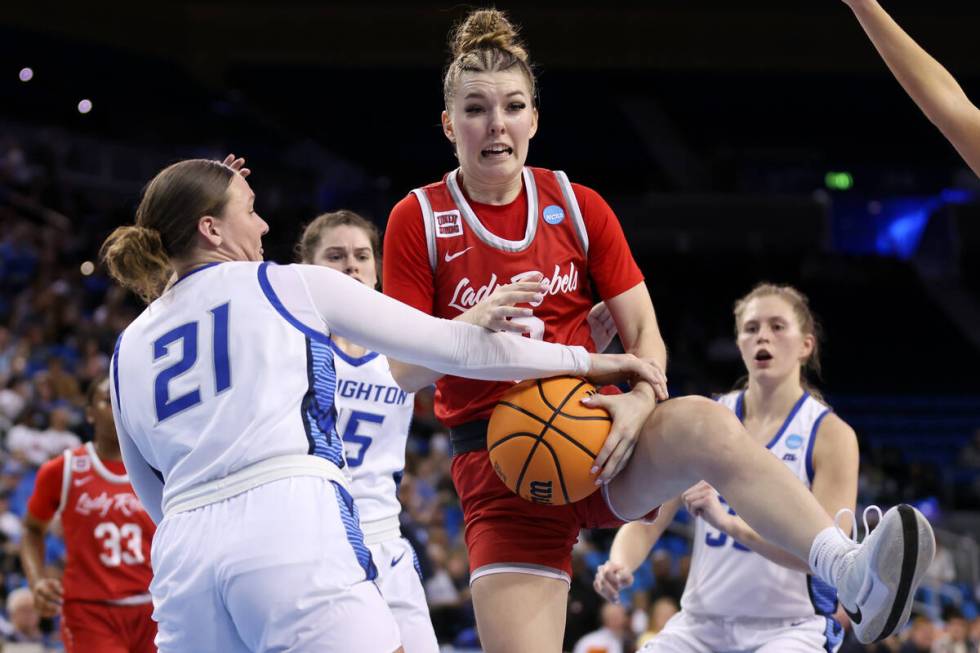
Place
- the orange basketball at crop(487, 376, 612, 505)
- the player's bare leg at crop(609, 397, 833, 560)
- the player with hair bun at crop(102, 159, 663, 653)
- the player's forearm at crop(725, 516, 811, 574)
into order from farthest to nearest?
the player's forearm at crop(725, 516, 811, 574) < the orange basketball at crop(487, 376, 612, 505) < the player's bare leg at crop(609, 397, 833, 560) < the player with hair bun at crop(102, 159, 663, 653)

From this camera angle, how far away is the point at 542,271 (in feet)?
12.4

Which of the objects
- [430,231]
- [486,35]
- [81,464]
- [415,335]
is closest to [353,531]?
[415,335]

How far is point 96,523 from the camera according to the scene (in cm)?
612

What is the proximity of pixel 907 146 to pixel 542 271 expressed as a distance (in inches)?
999

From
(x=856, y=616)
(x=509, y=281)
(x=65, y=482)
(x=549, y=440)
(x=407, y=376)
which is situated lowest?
(x=856, y=616)

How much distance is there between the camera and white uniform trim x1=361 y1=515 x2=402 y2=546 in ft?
15.1

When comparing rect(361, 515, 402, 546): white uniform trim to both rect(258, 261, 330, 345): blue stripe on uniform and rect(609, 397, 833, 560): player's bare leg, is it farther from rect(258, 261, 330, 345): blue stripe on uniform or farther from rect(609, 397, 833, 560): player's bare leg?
A: rect(258, 261, 330, 345): blue stripe on uniform

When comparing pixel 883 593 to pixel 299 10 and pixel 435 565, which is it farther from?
pixel 299 10

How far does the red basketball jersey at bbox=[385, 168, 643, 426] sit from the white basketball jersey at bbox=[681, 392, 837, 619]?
4.70ft

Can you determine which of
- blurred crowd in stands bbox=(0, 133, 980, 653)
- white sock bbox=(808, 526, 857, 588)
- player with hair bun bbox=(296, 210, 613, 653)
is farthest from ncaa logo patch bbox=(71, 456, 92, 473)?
white sock bbox=(808, 526, 857, 588)

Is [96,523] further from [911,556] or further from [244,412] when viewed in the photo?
[911,556]

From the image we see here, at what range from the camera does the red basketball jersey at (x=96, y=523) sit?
602cm

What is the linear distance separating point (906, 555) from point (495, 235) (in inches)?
63.1

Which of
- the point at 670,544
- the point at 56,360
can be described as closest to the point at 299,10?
the point at 56,360
